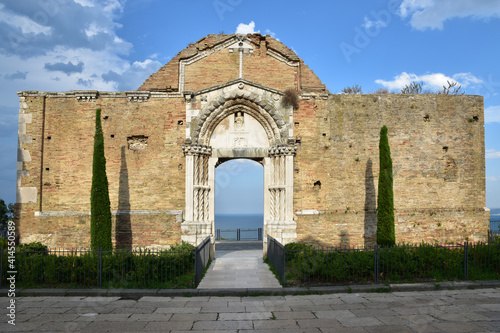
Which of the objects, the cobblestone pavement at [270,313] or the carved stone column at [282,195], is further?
the carved stone column at [282,195]

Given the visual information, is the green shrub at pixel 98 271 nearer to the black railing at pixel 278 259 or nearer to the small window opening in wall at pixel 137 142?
the black railing at pixel 278 259

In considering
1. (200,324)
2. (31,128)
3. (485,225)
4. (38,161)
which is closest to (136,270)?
(200,324)

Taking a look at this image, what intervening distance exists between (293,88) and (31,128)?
437 inches

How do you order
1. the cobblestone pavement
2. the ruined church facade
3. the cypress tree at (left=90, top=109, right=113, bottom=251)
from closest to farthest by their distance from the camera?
the cobblestone pavement → the cypress tree at (left=90, top=109, right=113, bottom=251) → the ruined church facade

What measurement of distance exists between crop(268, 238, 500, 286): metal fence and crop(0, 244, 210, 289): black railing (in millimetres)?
2879

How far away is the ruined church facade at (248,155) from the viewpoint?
14789 millimetres

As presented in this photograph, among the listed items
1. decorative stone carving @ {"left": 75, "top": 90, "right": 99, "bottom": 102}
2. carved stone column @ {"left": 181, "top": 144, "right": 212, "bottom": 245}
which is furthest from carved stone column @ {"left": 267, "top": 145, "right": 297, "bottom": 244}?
decorative stone carving @ {"left": 75, "top": 90, "right": 99, "bottom": 102}

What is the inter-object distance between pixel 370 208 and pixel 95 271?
1075 cm

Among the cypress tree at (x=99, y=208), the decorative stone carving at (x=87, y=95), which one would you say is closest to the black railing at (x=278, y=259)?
the cypress tree at (x=99, y=208)

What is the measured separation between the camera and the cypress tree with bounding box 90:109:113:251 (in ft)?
41.6

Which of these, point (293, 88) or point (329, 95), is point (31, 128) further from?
point (329, 95)

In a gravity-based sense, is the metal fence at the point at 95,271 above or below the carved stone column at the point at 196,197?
below

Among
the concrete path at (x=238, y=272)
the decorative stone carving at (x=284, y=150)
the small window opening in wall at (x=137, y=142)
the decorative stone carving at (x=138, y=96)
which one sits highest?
the decorative stone carving at (x=138, y=96)

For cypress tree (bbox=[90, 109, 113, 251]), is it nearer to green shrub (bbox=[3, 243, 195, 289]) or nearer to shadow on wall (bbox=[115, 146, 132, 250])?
shadow on wall (bbox=[115, 146, 132, 250])
